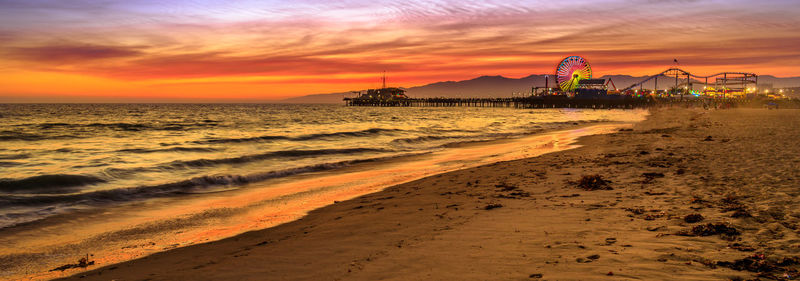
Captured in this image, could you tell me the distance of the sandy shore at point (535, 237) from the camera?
430 cm

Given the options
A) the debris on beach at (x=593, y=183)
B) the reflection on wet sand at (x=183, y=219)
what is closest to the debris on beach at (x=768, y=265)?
the debris on beach at (x=593, y=183)

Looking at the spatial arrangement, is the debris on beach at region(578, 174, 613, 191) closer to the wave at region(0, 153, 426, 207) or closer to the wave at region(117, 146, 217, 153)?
the wave at region(0, 153, 426, 207)

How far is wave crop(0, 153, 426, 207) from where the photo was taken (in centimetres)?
1045

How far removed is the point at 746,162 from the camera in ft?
35.5

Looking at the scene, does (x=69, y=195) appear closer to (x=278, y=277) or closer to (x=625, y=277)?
(x=278, y=277)

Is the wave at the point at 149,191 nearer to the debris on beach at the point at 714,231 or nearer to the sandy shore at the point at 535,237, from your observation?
the sandy shore at the point at 535,237

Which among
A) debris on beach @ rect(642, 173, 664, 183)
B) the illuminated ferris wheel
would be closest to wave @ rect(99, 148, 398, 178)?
debris on beach @ rect(642, 173, 664, 183)

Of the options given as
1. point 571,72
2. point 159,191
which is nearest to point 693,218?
point 159,191

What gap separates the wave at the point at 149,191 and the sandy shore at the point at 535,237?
219 inches

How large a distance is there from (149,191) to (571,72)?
154 metres

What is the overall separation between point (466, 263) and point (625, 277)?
1457 mm

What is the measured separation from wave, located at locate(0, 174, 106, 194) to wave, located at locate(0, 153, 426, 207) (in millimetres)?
1179

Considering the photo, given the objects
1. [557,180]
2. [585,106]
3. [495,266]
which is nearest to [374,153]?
[557,180]

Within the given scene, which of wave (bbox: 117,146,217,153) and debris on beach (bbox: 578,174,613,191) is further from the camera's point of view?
wave (bbox: 117,146,217,153)
